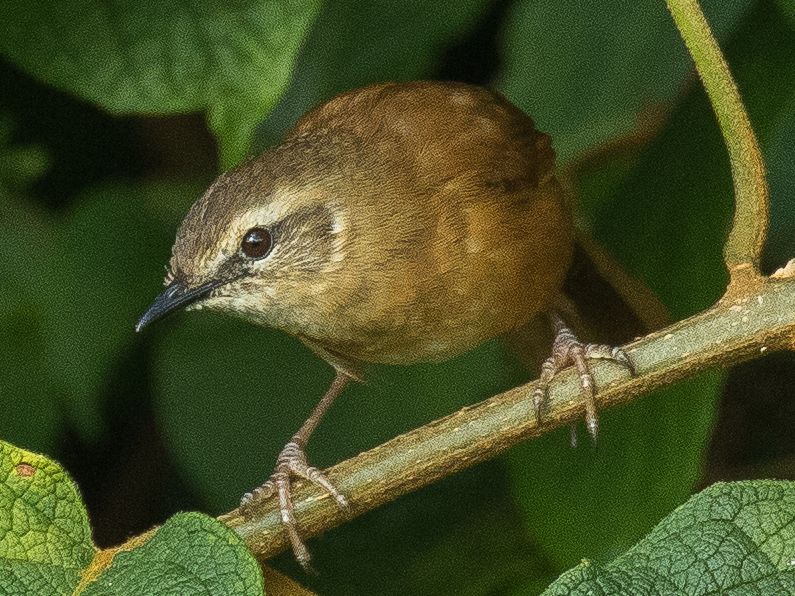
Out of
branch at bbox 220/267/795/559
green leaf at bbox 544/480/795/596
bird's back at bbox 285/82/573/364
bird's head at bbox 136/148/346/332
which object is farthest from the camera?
bird's back at bbox 285/82/573/364

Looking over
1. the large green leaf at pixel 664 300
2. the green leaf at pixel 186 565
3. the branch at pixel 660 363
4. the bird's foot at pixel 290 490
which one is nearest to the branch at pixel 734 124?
the branch at pixel 660 363

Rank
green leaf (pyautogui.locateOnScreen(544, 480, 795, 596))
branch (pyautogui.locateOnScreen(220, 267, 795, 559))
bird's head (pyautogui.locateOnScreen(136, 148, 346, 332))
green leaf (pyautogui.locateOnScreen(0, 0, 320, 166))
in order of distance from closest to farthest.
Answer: green leaf (pyautogui.locateOnScreen(544, 480, 795, 596)) → branch (pyautogui.locateOnScreen(220, 267, 795, 559)) → green leaf (pyautogui.locateOnScreen(0, 0, 320, 166)) → bird's head (pyautogui.locateOnScreen(136, 148, 346, 332))

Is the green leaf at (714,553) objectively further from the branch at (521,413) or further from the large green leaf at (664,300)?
the large green leaf at (664,300)

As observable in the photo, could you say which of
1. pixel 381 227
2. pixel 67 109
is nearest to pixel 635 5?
pixel 381 227

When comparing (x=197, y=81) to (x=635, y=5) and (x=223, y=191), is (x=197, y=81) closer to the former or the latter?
(x=223, y=191)

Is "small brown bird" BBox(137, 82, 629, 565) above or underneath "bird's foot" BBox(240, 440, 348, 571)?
above

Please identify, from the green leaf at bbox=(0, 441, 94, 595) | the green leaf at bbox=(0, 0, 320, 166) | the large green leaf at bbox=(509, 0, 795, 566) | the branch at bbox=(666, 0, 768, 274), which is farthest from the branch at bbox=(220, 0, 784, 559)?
the large green leaf at bbox=(509, 0, 795, 566)

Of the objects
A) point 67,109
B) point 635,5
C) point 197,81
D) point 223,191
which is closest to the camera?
point 197,81

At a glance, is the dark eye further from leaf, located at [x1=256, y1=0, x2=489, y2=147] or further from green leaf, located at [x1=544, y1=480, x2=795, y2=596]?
green leaf, located at [x1=544, y1=480, x2=795, y2=596]
